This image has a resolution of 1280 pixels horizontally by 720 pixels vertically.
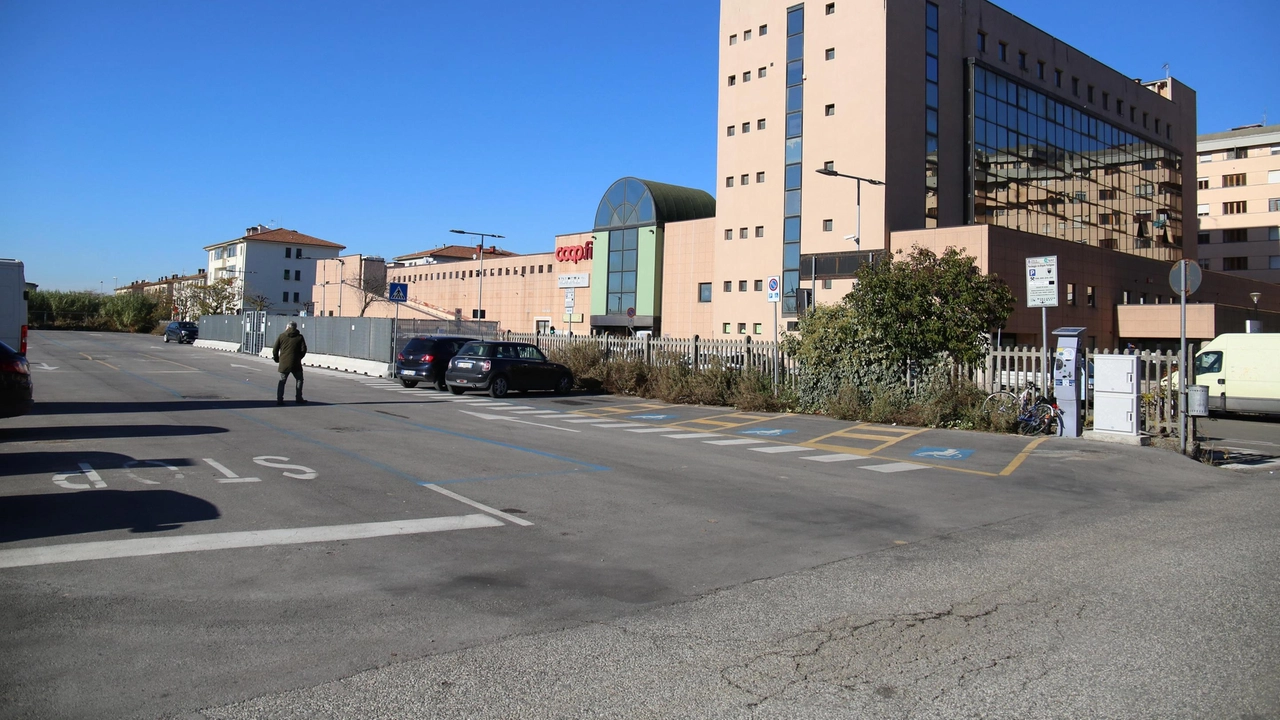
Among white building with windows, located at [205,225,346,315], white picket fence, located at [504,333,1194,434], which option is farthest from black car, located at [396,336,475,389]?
white building with windows, located at [205,225,346,315]

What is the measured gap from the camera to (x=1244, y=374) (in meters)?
20.8

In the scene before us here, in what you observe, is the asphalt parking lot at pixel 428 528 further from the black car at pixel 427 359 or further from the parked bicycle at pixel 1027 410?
the black car at pixel 427 359

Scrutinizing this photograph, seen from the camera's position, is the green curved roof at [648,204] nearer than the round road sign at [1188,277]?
No

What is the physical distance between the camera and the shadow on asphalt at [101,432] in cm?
1249

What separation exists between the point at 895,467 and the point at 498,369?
13.8 m

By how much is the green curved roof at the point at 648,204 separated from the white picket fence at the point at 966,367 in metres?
21.0

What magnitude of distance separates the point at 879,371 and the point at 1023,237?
21.6 meters

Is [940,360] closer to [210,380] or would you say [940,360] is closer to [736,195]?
[210,380]

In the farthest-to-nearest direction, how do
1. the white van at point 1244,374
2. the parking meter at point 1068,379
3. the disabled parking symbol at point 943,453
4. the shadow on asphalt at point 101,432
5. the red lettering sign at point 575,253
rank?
the red lettering sign at point 575,253, the white van at point 1244,374, the parking meter at point 1068,379, the disabled parking symbol at point 943,453, the shadow on asphalt at point 101,432

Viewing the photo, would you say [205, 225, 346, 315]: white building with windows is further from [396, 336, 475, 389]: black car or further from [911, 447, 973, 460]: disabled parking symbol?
[911, 447, 973, 460]: disabled parking symbol

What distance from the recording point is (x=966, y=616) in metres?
Result: 5.49

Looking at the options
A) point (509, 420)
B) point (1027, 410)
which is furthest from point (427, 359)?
point (1027, 410)

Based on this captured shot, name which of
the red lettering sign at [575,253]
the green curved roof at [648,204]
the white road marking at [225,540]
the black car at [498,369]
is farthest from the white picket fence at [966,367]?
the red lettering sign at [575,253]

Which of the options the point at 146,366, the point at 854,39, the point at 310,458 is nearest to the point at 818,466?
the point at 310,458
